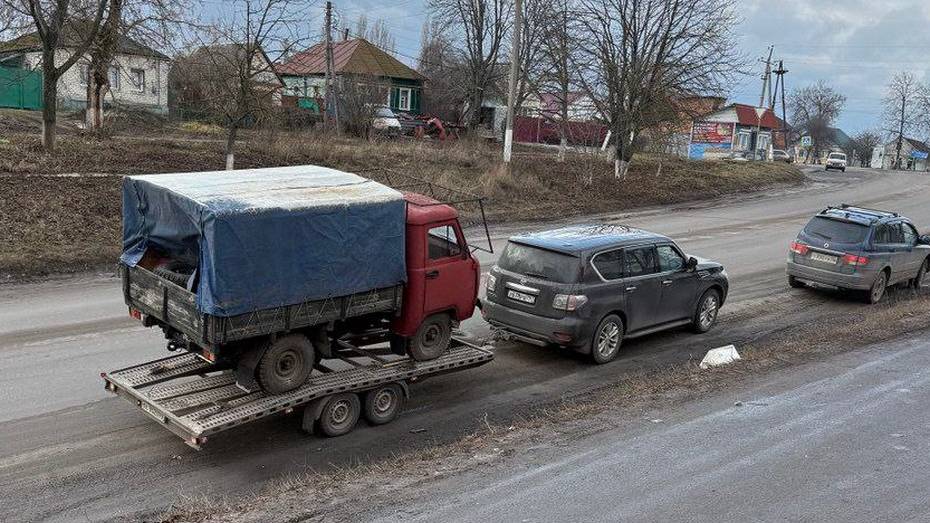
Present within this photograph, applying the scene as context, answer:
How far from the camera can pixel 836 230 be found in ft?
48.6

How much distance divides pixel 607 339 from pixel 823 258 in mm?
6571

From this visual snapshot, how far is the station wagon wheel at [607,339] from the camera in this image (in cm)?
1009

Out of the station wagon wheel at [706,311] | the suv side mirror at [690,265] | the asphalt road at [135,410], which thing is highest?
the suv side mirror at [690,265]

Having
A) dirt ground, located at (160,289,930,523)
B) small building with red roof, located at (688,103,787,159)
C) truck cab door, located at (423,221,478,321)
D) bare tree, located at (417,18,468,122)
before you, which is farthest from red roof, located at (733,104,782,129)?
truck cab door, located at (423,221,478,321)

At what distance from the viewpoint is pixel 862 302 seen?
14.9m

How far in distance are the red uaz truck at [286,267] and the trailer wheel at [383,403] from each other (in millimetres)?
554

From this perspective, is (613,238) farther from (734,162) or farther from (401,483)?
(734,162)

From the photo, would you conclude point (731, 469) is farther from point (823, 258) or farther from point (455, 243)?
point (823, 258)

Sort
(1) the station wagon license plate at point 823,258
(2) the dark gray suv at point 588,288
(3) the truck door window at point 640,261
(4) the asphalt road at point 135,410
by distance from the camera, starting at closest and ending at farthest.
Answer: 1. (4) the asphalt road at point 135,410
2. (2) the dark gray suv at point 588,288
3. (3) the truck door window at point 640,261
4. (1) the station wagon license plate at point 823,258

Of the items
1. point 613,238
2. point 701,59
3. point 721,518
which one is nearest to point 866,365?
point 613,238

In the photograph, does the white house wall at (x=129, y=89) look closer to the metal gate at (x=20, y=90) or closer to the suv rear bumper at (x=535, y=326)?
the metal gate at (x=20, y=90)

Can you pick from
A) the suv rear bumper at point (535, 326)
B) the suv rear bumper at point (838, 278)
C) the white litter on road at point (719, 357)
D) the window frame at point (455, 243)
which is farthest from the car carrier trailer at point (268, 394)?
the suv rear bumper at point (838, 278)

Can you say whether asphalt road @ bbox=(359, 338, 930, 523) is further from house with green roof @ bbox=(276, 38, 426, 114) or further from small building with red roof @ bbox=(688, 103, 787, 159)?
small building with red roof @ bbox=(688, 103, 787, 159)

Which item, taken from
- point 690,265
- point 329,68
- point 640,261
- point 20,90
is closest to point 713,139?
point 329,68
